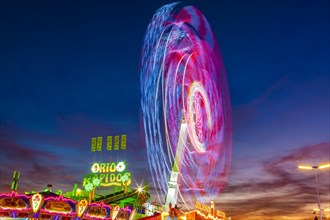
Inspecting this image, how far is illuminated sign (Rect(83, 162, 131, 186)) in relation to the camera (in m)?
77.8

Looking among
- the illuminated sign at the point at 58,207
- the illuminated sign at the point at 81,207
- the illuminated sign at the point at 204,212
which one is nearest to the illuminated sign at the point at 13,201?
the illuminated sign at the point at 58,207

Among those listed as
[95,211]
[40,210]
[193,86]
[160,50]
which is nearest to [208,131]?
[193,86]

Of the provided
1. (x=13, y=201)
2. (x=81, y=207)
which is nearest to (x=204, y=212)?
(x=81, y=207)

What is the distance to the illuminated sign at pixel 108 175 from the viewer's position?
7781cm

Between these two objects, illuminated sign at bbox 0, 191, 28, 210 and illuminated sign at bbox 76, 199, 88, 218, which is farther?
illuminated sign at bbox 76, 199, 88, 218

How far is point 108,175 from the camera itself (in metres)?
81.4

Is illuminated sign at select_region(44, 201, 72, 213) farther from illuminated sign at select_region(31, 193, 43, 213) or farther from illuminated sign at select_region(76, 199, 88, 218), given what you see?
illuminated sign at select_region(31, 193, 43, 213)

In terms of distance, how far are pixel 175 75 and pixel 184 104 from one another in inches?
155

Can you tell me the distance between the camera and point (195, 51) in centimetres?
4847

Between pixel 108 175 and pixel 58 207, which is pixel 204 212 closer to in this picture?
pixel 58 207

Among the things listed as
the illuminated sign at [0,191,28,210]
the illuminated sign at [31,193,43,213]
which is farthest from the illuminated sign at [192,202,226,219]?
the illuminated sign at [0,191,28,210]

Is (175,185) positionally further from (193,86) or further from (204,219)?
(193,86)

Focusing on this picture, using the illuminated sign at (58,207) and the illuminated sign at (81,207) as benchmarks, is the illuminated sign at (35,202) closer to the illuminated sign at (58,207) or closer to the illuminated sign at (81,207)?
the illuminated sign at (58,207)

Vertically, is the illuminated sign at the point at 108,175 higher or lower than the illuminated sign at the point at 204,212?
higher
